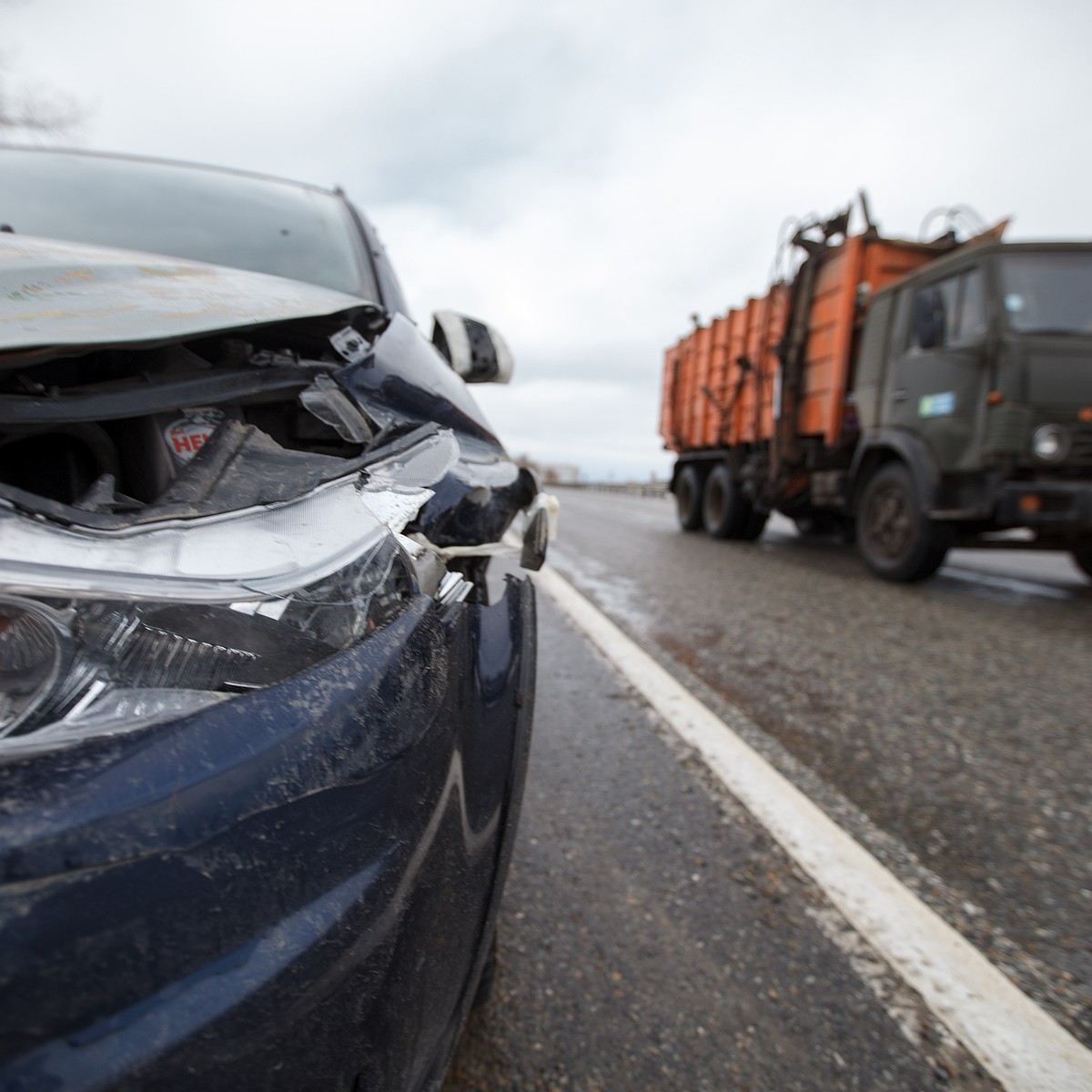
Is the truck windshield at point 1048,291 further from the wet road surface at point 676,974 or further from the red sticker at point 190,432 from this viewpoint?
the red sticker at point 190,432

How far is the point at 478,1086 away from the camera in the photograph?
1099mm

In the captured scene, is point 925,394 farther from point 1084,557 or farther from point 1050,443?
point 1084,557

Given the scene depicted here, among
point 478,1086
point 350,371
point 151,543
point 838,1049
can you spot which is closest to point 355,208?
point 350,371

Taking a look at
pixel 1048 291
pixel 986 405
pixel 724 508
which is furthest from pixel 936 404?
pixel 724 508

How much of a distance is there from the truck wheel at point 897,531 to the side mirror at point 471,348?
466 centimetres

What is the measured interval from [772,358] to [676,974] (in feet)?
25.0

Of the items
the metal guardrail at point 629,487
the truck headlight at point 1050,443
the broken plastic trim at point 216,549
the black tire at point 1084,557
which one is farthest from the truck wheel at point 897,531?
the metal guardrail at point 629,487

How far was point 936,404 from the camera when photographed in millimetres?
5441

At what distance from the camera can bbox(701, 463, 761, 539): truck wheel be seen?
9195 millimetres

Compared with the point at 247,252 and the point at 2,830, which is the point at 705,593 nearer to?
the point at 247,252

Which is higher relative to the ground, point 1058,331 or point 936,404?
point 1058,331

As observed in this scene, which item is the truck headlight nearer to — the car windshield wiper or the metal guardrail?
the car windshield wiper

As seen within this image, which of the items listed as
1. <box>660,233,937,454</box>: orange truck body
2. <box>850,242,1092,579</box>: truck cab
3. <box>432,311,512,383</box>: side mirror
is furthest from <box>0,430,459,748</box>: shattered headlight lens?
<box>660,233,937,454</box>: orange truck body

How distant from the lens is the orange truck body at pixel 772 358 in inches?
264
